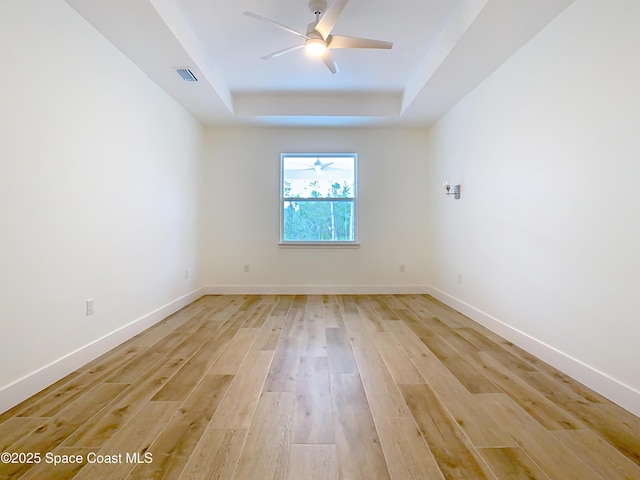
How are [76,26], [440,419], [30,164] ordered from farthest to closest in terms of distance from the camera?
[76,26] < [30,164] < [440,419]

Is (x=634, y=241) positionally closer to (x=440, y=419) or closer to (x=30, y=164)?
(x=440, y=419)

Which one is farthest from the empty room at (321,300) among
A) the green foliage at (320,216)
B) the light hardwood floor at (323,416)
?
the green foliage at (320,216)

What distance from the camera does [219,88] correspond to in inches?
145

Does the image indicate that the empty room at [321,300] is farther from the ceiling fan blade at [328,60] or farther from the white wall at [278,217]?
the white wall at [278,217]

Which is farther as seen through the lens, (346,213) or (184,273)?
(346,213)

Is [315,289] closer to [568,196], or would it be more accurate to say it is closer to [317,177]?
[317,177]

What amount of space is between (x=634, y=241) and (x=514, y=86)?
5.65 ft

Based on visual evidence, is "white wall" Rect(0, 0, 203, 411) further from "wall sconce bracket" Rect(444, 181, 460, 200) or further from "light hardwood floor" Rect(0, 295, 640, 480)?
"wall sconce bracket" Rect(444, 181, 460, 200)

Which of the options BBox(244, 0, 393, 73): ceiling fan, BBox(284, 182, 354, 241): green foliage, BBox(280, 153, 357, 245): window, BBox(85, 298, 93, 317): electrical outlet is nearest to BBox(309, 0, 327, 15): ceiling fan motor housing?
BBox(244, 0, 393, 73): ceiling fan

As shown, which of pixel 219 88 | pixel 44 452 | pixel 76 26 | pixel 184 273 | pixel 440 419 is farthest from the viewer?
pixel 184 273

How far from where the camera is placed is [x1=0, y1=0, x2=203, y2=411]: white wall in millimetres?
1754

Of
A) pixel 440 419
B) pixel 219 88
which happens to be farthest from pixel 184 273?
pixel 440 419

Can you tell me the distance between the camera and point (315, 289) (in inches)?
192

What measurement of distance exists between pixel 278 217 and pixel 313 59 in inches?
90.7
